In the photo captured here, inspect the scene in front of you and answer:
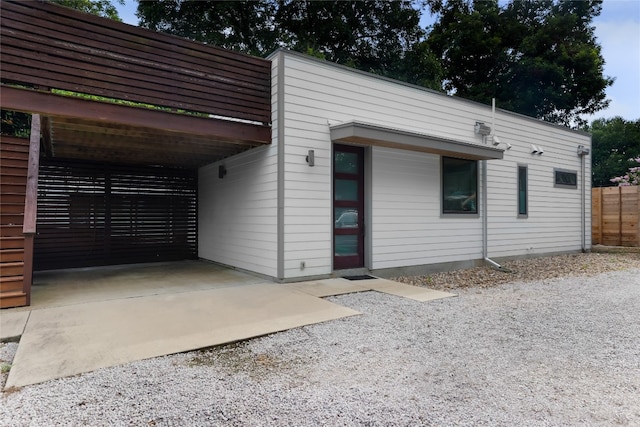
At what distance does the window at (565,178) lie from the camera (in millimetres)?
10037

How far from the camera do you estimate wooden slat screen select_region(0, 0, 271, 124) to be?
433 cm

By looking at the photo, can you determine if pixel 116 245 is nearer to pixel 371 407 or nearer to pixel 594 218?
pixel 371 407

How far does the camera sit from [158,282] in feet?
19.2

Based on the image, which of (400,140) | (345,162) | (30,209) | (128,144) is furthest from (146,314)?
(400,140)

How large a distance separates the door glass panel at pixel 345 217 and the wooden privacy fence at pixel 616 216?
10.3 meters

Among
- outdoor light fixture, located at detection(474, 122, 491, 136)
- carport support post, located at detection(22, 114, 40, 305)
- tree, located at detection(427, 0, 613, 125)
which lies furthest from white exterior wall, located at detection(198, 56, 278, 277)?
tree, located at detection(427, 0, 613, 125)

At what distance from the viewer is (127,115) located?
193 inches

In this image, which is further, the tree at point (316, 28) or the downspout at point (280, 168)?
the tree at point (316, 28)

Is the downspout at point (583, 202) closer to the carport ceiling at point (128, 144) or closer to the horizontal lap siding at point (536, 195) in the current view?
the horizontal lap siding at point (536, 195)

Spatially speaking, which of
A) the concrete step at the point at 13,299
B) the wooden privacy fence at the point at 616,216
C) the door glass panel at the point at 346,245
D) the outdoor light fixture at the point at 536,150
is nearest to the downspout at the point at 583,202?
the wooden privacy fence at the point at 616,216

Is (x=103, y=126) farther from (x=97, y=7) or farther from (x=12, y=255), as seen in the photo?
(x=97, y=7)

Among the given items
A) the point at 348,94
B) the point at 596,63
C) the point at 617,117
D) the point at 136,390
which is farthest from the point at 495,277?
the point at 617,117

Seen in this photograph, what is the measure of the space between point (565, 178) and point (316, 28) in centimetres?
1036

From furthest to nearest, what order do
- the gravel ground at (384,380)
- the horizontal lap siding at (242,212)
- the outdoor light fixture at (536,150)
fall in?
the outdoor light fixture at (536,150)
the horizontal lap siding at (242,212)
the gravel ground at (384,380)
